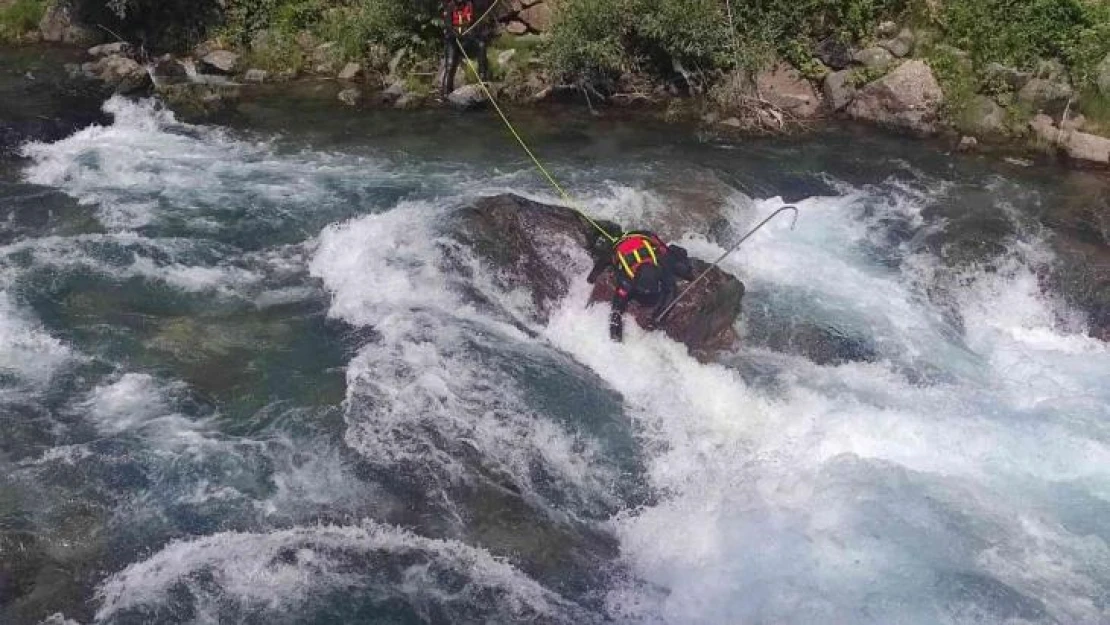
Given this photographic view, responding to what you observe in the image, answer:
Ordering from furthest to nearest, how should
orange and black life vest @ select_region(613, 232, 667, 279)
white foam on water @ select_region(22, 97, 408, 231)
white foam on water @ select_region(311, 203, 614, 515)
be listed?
white foam on water @ select_region(22, 97, 408, 231) → orange and black life vest @ select_region(613, 232, 667, 279) → white foam on water @ select_region(311, 203, 614, 515)

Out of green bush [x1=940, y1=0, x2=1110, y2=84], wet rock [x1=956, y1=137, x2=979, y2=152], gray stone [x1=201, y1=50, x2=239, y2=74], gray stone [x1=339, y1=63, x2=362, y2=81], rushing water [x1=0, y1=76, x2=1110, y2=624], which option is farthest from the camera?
gray stone [x1=201, y1=50, x2=239, y2=74]

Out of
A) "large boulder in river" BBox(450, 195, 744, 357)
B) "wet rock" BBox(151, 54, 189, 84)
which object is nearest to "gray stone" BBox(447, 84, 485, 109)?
"wet rock" BBox(151, 54, 189, 84)

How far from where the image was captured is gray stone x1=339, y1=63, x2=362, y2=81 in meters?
16.8

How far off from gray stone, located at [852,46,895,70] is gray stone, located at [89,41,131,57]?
13.4m

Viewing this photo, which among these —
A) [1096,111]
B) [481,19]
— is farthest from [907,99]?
[481,19]

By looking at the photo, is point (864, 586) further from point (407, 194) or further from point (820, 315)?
point (407, 194)

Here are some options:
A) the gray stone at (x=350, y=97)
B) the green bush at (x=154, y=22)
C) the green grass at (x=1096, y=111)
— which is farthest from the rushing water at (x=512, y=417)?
the green bush at (x=154, y=22)

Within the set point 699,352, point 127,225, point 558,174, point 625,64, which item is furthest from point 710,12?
point 127,225

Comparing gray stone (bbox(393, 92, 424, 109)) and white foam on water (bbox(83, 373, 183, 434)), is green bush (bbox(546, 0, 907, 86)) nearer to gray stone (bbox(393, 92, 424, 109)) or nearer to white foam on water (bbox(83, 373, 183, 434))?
gray stone (bbox(393, 92, 424, 109))

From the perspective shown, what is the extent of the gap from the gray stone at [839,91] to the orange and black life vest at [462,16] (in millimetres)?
6221

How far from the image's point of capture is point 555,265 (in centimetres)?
1028

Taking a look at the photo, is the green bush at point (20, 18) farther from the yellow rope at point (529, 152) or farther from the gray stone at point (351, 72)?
the yellow rope at point (529, 152)

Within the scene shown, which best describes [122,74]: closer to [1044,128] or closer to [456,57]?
[456,57]

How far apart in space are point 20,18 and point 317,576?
16.8 meters
